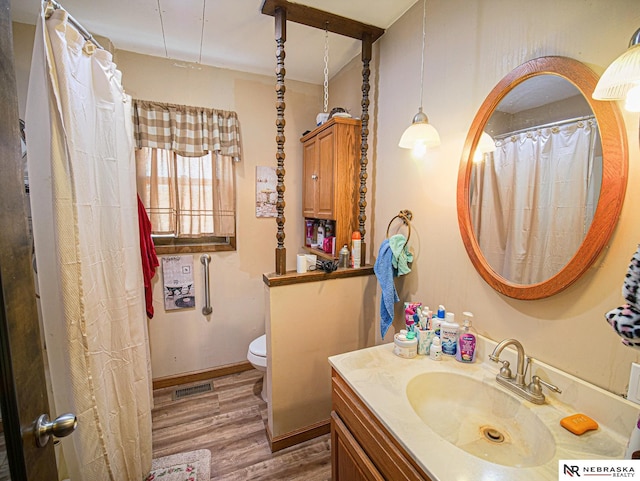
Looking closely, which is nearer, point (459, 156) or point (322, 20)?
point (459, 156)

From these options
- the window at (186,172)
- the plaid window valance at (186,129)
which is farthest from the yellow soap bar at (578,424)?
the plaid window valance at (186,129)

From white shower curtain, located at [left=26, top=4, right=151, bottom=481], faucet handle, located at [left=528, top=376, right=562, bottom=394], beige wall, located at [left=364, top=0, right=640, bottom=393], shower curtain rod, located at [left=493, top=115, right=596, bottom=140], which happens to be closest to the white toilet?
white shower curtain, located at [left=26, top=4, right=151, bottom=481]

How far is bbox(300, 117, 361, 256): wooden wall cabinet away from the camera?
1849 mm

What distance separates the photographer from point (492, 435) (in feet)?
3.14

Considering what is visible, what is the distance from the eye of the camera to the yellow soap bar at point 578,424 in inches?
32.1

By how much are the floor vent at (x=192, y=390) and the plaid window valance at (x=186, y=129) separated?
6.41 feet

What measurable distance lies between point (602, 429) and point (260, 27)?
2.49 m

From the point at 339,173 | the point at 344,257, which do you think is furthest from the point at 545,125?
the point at 344,257

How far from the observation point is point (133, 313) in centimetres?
148

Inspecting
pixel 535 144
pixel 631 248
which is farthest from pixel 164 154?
pixel 631 248

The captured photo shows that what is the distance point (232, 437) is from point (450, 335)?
5.17 ft

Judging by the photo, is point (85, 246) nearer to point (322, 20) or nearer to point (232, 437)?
point (232, 437)

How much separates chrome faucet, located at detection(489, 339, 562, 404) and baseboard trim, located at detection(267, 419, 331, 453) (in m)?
1.27

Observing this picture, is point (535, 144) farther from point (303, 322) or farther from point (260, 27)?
point (260, 27)
